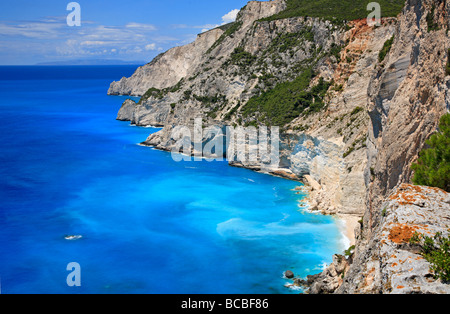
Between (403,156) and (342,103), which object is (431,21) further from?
(342,103)

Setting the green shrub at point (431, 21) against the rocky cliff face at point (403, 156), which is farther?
the green shrub at point (431, 21)

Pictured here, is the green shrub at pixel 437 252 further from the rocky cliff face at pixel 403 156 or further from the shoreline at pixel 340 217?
the shoreline at pixel 340 217

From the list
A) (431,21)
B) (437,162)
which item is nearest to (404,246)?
(437,162)

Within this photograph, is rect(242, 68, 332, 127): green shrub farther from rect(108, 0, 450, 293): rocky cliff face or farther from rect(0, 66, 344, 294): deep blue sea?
rect(0, 66, 344, 294): deep blue sea

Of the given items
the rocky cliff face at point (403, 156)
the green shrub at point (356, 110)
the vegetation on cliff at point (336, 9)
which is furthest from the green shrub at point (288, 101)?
the rocky cliff face at point (403, 156)
